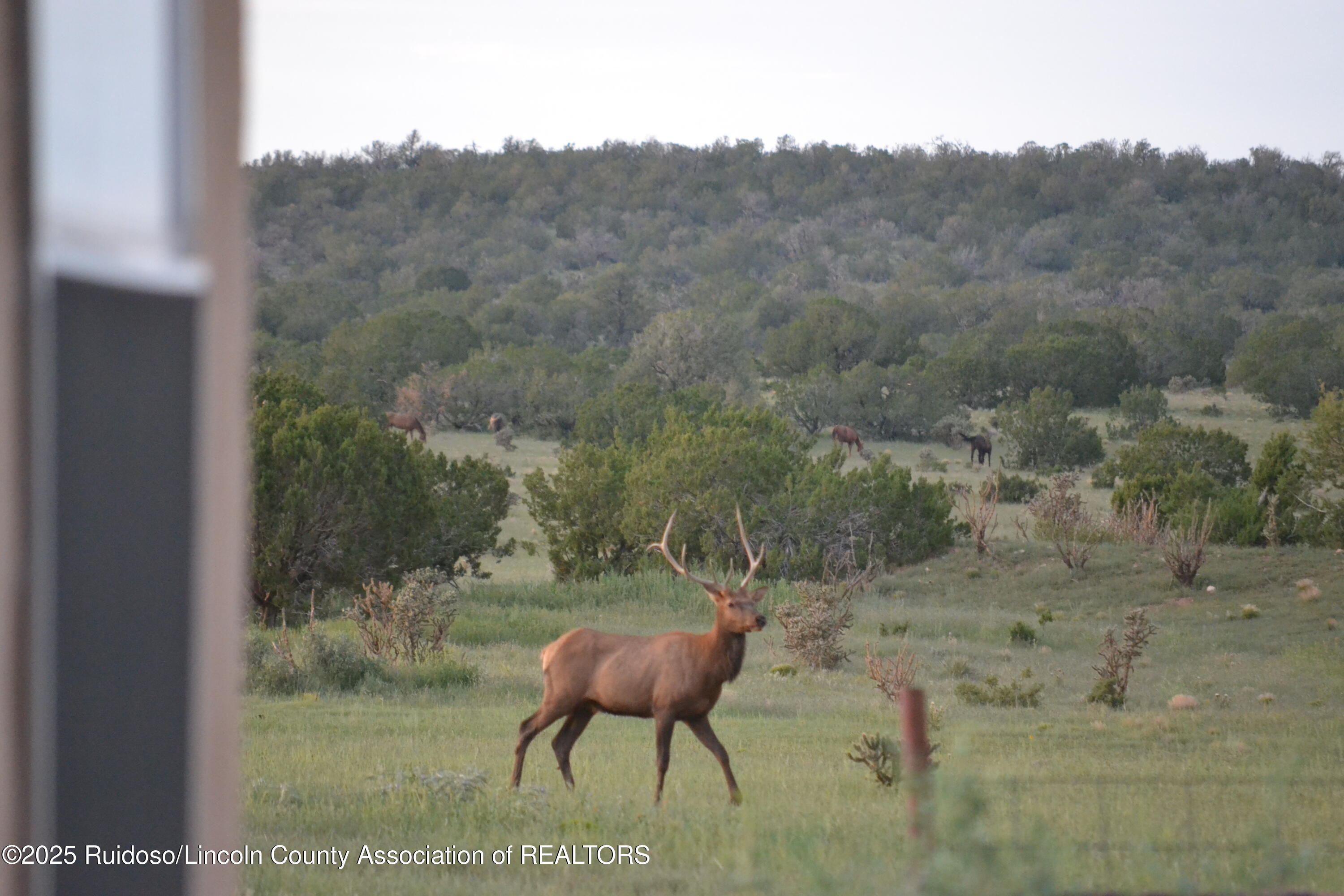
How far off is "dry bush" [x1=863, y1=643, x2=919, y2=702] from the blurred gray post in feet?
29.7

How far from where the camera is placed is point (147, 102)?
228cm

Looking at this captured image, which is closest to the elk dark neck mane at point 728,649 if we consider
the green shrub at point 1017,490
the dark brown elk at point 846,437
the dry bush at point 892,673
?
the dry bush at point 892,673

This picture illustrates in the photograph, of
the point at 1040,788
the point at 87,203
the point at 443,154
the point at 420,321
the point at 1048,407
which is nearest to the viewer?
the point at 87,203

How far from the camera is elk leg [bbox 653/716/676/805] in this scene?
6.72 metres

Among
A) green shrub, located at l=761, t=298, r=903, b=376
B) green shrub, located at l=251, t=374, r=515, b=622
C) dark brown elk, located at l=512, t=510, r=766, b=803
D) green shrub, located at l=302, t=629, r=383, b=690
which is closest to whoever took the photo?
dark brown elk, located at l=512, t=510, r=766, b=803

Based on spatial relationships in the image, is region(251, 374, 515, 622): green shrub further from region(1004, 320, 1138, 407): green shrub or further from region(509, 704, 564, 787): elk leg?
region(1004, 320, 1138, 407): green shrub

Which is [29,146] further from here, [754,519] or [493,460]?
[493,460]

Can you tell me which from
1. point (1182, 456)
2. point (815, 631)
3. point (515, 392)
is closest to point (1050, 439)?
point (1182, 456)

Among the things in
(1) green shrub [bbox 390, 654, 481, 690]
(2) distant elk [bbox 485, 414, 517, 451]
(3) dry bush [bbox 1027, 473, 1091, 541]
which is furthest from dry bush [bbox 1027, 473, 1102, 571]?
(2) distant elk [bbox 485, 414, 517, 451]

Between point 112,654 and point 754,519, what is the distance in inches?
676

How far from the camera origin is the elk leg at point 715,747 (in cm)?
664

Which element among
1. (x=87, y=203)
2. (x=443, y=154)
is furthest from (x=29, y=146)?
(x=443, y=154)

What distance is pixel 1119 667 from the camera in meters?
11.8

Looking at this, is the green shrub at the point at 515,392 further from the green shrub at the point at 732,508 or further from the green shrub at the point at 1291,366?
the green shrub at the point at 1291,366
